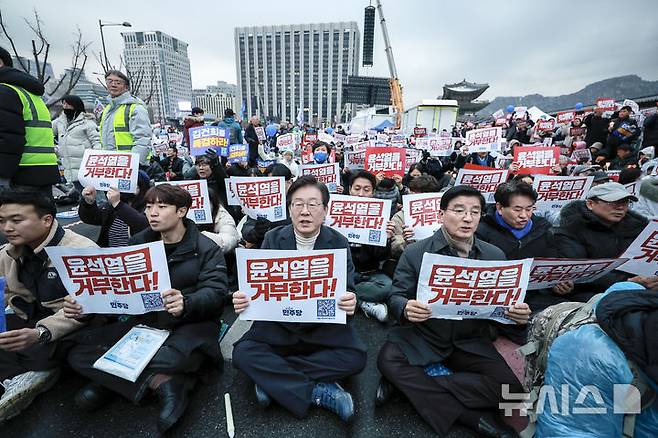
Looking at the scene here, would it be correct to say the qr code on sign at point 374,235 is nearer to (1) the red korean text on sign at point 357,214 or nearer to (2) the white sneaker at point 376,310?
(1) the red korean text on sign at point 357,214

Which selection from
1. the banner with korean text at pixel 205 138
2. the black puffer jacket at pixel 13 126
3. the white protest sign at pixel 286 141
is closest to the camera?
the black puffer jacket at pixel 13 126

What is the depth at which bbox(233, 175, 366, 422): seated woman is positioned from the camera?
2.02 meters

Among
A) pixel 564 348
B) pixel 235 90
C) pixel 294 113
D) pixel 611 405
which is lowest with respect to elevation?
pixel 611 405

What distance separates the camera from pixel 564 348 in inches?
50.5

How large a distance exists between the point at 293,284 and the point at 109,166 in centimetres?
259

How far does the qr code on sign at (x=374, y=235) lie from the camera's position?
3.50 metres

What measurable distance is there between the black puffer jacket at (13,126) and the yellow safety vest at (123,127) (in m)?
0.89

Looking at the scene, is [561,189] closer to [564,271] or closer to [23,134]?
[564,271]

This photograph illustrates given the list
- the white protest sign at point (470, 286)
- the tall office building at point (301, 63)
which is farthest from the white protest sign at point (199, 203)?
the tall office building at point (301, 63)

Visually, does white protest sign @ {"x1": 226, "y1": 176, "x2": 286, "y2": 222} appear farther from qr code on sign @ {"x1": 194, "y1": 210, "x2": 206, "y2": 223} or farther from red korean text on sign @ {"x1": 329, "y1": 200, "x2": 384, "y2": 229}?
red korean text on sign @ {"x1": 329, "y1": 200, "x2": 384, "y2": 229}

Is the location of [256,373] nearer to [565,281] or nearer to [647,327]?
[647,327]

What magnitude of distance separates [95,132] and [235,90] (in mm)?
118511

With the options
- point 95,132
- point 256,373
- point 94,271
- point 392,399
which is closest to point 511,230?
point 392,399

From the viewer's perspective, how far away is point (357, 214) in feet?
11.6
